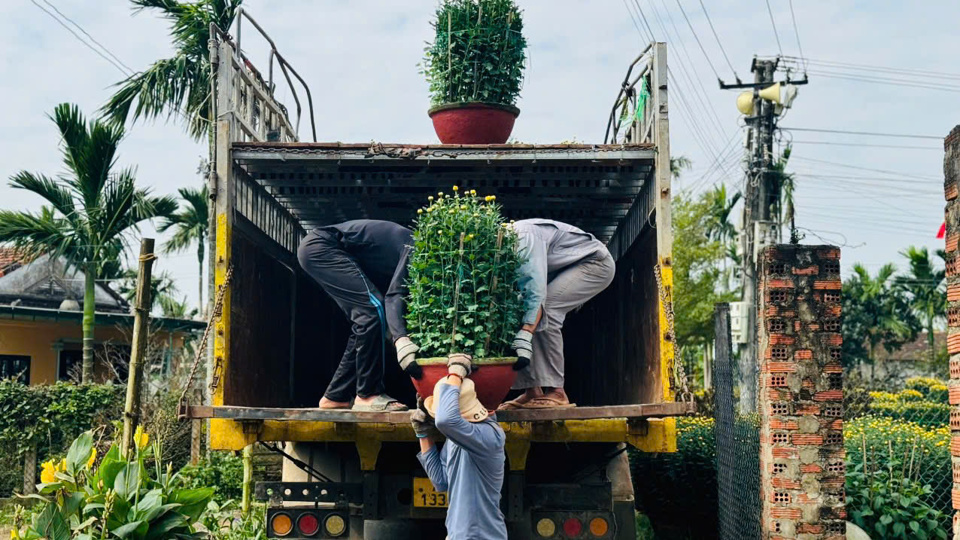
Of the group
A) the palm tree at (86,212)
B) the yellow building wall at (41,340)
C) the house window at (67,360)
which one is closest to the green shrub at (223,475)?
the palm tree at (86,212)

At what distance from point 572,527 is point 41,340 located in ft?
54.5

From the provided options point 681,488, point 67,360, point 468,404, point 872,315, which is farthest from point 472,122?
point 872,315

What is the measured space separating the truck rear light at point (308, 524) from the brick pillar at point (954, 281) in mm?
3120

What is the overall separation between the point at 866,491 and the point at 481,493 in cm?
353

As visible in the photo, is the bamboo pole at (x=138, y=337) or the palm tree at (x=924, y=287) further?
the palm tree at (x=924, y=287)

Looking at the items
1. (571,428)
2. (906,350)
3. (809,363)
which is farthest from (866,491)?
(906,350)

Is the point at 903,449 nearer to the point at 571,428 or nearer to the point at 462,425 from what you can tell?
the point at 571,428

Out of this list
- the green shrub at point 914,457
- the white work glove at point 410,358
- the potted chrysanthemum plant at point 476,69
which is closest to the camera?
the white work glove at point 410,358

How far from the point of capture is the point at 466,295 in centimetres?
461

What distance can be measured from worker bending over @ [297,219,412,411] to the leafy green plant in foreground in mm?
870

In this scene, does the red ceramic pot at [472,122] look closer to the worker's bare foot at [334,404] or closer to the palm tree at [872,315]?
the worker's bare foot at [334,404]

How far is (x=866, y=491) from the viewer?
684 cm

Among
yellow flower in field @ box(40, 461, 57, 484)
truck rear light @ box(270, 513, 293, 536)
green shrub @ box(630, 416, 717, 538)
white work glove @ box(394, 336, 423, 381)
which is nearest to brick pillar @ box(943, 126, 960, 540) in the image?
white work glove @ box(394, 336, 423, 381)

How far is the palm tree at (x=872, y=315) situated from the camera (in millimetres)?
33406
